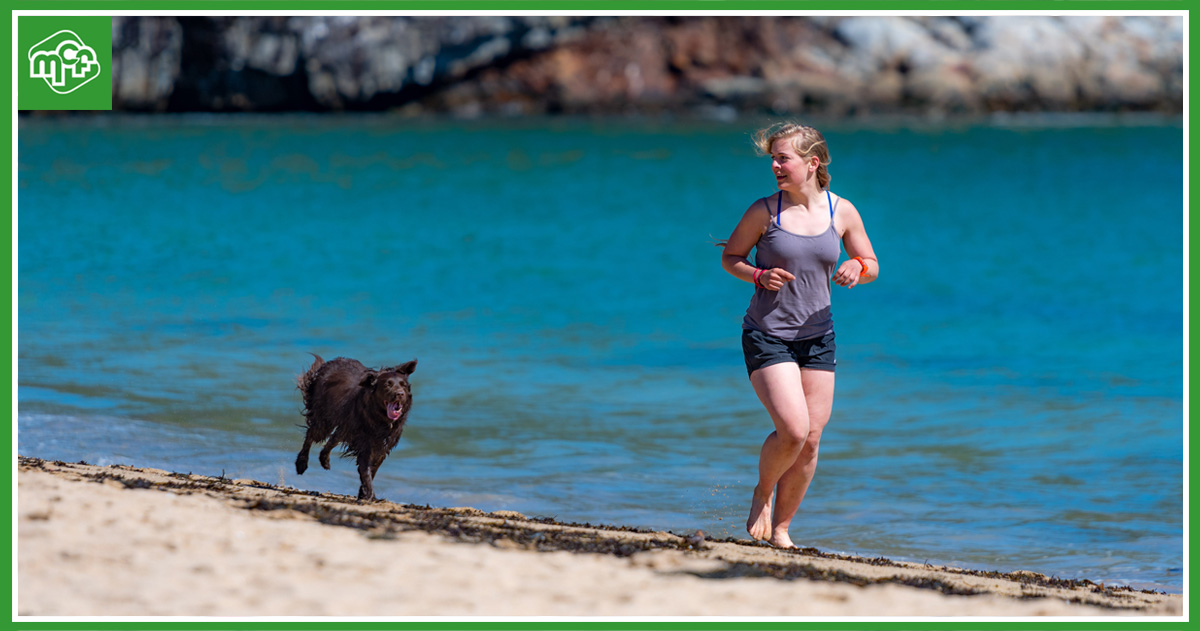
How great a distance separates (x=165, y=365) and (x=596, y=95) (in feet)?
190

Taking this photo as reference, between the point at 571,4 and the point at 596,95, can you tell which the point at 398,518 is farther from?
the point at 596,95

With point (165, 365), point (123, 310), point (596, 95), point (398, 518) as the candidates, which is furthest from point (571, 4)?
point (596, 95)

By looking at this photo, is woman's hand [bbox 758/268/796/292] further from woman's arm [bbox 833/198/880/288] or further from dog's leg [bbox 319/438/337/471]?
dog's leg [bbox 319/438/337/471]

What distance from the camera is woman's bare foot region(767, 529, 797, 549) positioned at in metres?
6.15

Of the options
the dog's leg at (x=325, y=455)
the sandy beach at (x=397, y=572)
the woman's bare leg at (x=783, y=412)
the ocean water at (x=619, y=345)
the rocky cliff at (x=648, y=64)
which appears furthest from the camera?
the rocky cliff at (x=648, y=64)

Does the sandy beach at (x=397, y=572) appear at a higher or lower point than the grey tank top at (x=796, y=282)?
lower

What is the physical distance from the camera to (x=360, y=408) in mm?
6422

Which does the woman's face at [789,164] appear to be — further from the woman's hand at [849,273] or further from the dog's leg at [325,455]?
the dog's leg at [325,455]

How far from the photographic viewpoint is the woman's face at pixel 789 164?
18.5 feet

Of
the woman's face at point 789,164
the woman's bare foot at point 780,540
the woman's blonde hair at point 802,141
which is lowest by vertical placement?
the woman's bare foot at point 780,540

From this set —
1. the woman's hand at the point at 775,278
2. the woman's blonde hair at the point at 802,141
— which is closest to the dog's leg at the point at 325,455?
the woman's hand at the point at 775,278

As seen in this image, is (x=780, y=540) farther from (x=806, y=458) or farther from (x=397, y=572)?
(x=397, y=572)

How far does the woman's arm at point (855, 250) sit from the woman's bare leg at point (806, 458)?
0.47 metres

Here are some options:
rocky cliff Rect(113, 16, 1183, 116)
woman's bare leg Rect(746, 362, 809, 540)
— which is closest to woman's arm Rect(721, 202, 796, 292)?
woman's bare leg Rect(746, 362, 809, 540)
